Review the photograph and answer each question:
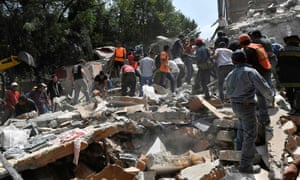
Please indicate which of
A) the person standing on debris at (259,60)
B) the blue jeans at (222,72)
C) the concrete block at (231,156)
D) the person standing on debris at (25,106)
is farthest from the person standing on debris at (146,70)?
the concrete block at (231,156)

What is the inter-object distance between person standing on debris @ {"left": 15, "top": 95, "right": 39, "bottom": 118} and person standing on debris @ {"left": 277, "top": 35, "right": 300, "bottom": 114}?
224 inches

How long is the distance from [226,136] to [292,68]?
4.95 ft

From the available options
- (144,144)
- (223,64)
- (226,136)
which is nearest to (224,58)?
(223,64)

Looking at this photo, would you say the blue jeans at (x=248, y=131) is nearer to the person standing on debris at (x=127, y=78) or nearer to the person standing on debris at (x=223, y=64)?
the person standing on debris at (x=223, y=64)

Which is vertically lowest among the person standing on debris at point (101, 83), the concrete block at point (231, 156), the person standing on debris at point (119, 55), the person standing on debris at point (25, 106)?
the concrete block at point (231, 156)

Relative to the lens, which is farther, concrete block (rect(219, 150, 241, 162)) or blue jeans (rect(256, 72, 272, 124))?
blue jeans (rect(256, 72, 272, 124))

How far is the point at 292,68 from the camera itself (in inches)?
277

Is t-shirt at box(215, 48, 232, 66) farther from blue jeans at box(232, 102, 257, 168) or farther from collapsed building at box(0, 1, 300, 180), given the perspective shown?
blue jeans at box(232, 102, 257, 168)

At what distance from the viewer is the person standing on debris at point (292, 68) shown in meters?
7.00

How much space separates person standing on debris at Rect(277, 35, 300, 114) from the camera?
23.0ft

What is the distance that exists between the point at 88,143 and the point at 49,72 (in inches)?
648

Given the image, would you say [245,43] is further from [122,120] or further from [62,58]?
[62,58]

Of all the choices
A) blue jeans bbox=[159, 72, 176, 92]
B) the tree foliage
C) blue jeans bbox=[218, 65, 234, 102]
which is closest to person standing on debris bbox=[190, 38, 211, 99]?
blue jeans bbox=[218, 65, 234, 102]

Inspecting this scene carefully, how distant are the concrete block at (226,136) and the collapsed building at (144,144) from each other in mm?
16
